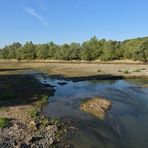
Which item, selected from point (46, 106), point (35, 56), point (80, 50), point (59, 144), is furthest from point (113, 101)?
point (35, 56)

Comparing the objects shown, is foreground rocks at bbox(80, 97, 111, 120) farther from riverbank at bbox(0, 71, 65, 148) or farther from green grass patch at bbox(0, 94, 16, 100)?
green grass patch at bbox(0, 94, 16, 100)

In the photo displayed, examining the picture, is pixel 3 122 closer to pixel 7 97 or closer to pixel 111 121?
pixel 111 121

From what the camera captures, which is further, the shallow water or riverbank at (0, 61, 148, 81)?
riverbank at (0, 61, 148, 81)

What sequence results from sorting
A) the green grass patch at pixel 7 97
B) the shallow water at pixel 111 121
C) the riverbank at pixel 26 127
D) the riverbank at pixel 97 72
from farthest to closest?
1. the riverbank at pixel 97 72
2. the green grass patch at pixel 7 97
3. the shallow water at pixel 111 121
4. the riverbank at pixel 26 127

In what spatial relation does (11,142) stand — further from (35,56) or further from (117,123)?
(35,56)

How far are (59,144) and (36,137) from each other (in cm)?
184

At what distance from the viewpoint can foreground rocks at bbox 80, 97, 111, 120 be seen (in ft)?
101

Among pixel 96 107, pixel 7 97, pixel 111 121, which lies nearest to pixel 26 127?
pixel 111 121

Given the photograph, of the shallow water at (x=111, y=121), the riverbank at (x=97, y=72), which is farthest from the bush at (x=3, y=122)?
the riverbank at (x=97, y=72)

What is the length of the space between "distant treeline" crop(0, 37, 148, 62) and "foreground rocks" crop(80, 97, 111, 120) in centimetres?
9115

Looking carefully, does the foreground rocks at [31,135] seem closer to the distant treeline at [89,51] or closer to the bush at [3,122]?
the bush at [3,122]

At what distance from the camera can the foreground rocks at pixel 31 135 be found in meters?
20.4

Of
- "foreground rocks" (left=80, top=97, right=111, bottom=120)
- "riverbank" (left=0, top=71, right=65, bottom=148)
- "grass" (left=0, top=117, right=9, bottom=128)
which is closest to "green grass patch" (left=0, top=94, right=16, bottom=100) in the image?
"riverbank" (left=0, top=71, right=65, bottom=148)

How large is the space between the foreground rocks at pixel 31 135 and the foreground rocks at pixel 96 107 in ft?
20.9
